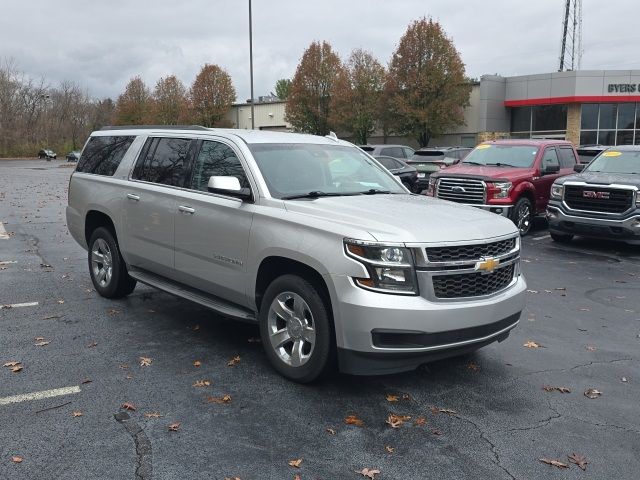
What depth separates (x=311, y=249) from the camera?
14.0 feet

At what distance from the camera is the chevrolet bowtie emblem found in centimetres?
432

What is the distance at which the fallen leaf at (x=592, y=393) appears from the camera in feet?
14.8

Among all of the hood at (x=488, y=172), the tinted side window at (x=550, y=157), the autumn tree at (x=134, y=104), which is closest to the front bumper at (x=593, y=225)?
the hood at (x=488, y=172)

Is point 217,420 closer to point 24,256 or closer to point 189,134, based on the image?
point 189,134

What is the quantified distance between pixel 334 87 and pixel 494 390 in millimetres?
44607

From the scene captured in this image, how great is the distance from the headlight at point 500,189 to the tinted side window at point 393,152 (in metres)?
8.78

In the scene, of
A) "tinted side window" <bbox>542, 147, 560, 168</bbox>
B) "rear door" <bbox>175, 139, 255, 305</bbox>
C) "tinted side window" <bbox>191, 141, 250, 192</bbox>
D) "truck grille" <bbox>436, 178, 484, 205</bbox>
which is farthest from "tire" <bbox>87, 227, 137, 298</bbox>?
"tinted side window" <bbox>542, 147, 560, 168</bbox>

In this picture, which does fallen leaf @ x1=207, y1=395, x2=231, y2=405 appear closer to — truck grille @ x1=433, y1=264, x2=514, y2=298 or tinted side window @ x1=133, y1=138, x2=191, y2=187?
truck grille @ x1=433, y1=264, x2=514, y2=298

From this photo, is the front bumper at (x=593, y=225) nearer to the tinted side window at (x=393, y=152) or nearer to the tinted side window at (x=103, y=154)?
the tinted side window at (x=103, y=154)

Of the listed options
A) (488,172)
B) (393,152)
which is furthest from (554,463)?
(393,152)

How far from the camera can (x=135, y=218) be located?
6188mm

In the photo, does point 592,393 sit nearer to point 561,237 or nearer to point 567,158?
point 561,237

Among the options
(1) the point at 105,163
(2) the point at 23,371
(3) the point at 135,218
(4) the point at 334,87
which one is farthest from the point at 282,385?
(4) the point at 334,87

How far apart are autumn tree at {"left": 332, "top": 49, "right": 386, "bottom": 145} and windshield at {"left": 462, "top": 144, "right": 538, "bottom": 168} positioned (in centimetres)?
3236
